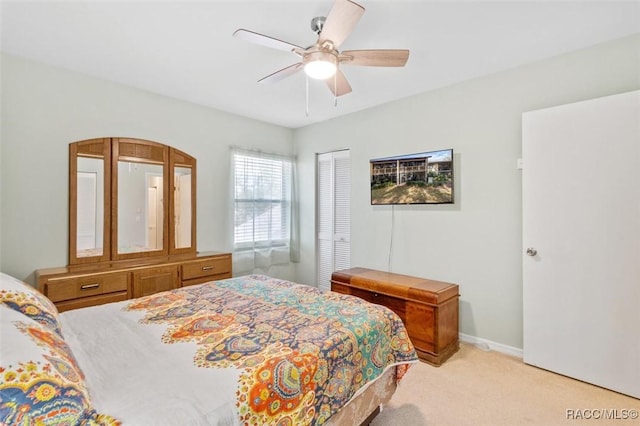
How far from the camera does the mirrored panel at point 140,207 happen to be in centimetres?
321

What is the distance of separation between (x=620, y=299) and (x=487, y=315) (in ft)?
3.29

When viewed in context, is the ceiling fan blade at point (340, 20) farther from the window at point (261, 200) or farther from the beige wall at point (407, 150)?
the window at point (261, 200)

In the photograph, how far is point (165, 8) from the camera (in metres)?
1.99

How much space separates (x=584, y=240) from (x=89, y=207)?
14.0 ft

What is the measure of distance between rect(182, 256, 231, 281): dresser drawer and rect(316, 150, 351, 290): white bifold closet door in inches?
57.7

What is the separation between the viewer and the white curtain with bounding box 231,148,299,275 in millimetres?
4195

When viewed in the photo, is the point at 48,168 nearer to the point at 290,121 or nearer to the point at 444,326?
the point at 290,121

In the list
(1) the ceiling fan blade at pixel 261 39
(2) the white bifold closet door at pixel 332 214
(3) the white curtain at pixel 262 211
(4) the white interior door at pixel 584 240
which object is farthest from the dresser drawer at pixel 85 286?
(4) the white interior door at pixel 584 240

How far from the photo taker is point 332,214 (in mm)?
4457

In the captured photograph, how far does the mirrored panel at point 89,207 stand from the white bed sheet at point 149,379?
1.68 m

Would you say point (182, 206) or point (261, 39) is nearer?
point (261, 39)

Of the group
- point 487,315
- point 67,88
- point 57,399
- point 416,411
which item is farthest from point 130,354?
point 487,315

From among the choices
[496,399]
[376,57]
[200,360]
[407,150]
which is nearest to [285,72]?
[376,57]

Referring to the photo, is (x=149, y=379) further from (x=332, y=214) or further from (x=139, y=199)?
(x=332, y=214)
